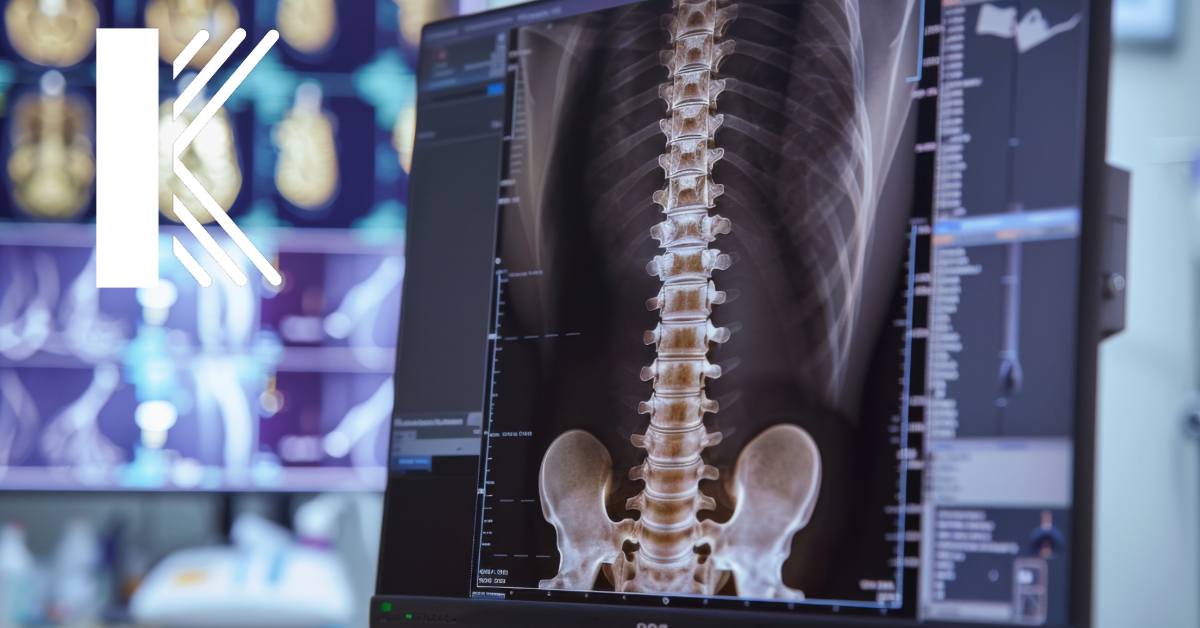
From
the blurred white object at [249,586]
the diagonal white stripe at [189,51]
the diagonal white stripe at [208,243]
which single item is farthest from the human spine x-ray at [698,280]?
the diagonal white stripe at [189,51]

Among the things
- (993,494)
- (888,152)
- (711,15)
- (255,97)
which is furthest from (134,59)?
(993,494)

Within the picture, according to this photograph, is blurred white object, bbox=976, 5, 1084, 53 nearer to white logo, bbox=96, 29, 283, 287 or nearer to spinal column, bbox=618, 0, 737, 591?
spinal column, bbox=618, 0, 737, 591

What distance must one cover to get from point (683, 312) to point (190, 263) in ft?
4.51

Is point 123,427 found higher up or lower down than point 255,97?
lower down

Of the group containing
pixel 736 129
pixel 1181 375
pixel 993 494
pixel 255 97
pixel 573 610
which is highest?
pixel 255 97

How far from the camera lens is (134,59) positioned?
6.16 feet

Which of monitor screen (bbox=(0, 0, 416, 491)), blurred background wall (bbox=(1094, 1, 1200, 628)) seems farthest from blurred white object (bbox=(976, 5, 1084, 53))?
monitor screen (bbox=(0, 0, 416, 491))

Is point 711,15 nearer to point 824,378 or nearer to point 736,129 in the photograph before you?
point 736,129

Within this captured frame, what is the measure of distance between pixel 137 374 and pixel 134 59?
22.1 inches

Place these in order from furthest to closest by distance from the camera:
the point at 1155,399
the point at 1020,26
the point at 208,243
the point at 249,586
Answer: the point at 208,243 < the point at 249,586 < the point at 1155,399 < the point at 1020,26

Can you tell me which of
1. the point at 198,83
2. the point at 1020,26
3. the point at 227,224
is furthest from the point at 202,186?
the point at 1020,26

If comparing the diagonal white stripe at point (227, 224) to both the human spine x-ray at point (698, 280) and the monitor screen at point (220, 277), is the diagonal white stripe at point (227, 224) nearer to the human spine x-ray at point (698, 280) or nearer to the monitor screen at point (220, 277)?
the monitor screen at point (220, 277)

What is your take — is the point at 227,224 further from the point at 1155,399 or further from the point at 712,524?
the point at 1155,399

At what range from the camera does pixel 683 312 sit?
0.72 m
